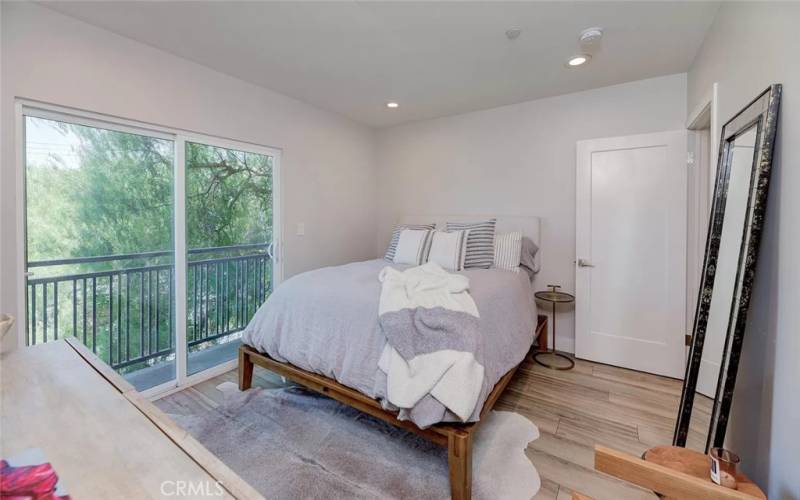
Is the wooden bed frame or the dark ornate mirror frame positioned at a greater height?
the dark ornate mirror frame

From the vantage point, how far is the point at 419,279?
224cm

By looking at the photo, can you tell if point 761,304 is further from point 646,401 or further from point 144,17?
point 144,17

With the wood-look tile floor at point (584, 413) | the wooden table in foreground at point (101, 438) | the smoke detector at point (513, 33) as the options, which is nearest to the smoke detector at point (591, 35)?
the smoke detector at point (513, 33)

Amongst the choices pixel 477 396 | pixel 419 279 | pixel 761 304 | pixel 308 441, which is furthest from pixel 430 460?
pixel 761 304

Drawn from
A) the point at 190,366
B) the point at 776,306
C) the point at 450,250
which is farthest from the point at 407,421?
the point at 190,366

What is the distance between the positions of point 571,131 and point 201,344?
382 centimetres

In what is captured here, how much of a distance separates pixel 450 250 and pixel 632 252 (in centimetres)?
152

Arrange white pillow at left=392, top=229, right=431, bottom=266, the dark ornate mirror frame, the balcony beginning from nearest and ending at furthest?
the dark ornate mirror frame, the balcony, white pillow at left=392, top=229, right=431, bottom=266

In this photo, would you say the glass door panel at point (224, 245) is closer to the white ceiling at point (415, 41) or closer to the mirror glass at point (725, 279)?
the white ceiling at point (415, 41)

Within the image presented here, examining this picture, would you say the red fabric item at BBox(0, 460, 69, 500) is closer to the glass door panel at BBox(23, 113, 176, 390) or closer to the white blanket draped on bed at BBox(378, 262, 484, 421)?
the white blanket draped on bed at BBox(378, 262, 484, 421)

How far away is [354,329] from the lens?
1947mm

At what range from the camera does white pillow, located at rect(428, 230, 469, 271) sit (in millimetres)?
3062

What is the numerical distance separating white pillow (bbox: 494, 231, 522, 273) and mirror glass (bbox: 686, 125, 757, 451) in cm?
149

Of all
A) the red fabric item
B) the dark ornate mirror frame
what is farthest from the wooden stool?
the red fabric item
